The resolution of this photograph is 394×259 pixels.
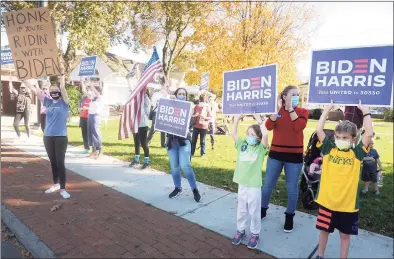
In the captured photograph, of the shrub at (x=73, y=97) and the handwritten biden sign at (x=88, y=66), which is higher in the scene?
the handwritten biden sign at (x=88, y=66)

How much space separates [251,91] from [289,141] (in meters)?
0.84

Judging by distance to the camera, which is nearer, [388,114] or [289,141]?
[289,141]

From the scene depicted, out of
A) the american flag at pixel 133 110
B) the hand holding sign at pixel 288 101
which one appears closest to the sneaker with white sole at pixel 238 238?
the hand holding sign at pixel 288 101

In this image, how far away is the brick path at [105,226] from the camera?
3.61 meters

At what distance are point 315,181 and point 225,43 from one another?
11.1m

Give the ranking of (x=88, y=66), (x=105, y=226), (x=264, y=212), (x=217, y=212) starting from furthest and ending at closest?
(x=88, y=66) < (x=217, y=212) < (x=264, y=212) < (x=105, y=226)

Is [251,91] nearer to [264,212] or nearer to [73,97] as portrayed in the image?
[264,212]

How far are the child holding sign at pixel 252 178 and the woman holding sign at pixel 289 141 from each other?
379 mm

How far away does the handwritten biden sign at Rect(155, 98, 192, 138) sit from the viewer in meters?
5.07

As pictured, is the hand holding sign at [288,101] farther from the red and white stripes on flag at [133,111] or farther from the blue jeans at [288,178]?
the red and white stripes on flag at [133,111]

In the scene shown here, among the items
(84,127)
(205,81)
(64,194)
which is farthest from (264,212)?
(205,81)

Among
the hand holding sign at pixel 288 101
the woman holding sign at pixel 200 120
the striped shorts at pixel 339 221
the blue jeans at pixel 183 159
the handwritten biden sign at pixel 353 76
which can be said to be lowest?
the striped shorts at pixel 339 221

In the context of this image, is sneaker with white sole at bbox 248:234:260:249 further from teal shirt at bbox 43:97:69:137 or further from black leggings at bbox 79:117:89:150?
black leggings at bbox 79:117:89:150

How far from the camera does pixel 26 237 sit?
399cm
